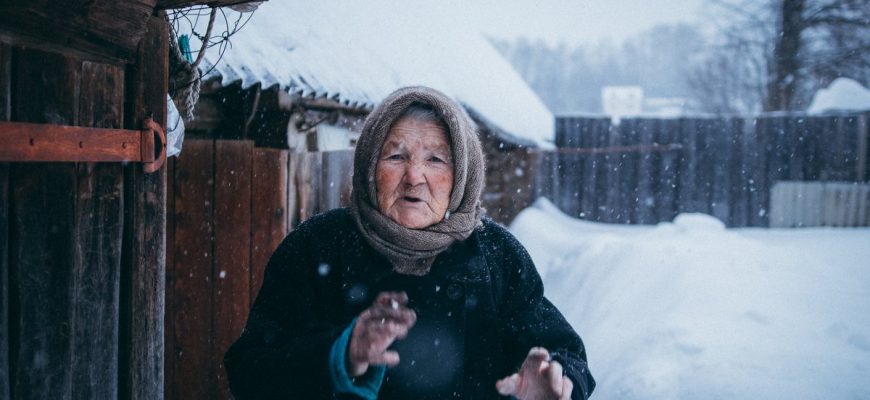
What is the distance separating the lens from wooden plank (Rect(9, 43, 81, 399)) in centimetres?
157

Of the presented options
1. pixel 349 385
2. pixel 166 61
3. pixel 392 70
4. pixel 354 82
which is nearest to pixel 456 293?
pixel 349 385

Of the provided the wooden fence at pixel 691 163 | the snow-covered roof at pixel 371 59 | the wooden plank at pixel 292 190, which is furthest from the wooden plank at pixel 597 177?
the wooden plank at pixel 292 190

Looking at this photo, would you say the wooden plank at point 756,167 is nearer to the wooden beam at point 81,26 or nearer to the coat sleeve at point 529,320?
the coat sleeve at point 529,320

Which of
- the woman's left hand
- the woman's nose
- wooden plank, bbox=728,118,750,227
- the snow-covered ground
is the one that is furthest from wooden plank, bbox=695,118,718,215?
→ the woman's left hand

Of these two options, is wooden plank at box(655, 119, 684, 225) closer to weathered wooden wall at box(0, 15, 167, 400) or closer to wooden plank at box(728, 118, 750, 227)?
wooden plank at box(728, 118, 750, 227)

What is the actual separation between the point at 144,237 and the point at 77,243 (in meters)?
0.25

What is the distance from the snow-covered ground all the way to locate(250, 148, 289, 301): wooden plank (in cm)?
258

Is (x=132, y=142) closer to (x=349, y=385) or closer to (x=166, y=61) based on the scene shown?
(x=166, y=61)

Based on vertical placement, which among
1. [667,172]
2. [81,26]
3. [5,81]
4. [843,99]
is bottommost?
[667,172]

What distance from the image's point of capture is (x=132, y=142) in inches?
73.4

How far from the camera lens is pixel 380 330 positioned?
1.40 metres

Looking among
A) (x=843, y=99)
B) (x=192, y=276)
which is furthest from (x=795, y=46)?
(x=192, y=276)

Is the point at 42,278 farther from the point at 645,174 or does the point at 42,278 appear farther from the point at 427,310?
the point at 645,174

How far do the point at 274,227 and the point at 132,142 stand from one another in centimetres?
188
